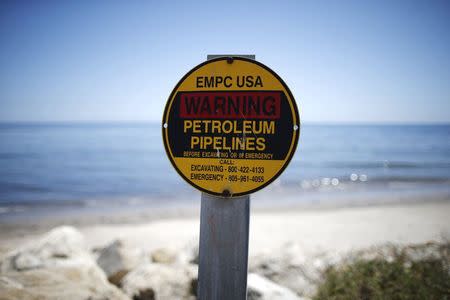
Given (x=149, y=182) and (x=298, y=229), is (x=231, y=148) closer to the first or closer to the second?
(x=298, y=229)

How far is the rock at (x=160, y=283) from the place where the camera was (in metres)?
3.54

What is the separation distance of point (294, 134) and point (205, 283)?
0.84 meters

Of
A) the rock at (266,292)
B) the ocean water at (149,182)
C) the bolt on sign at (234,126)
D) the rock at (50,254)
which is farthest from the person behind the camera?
the ocean water at (149,182)

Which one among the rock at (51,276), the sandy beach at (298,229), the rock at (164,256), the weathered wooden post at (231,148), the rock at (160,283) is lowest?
the sandy beach at (298,229)

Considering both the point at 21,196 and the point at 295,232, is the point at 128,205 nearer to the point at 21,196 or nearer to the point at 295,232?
the point at 21,196

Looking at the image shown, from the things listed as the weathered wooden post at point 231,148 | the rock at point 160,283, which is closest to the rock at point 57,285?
the rock at point 160,283

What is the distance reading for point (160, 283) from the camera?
359 centimetres

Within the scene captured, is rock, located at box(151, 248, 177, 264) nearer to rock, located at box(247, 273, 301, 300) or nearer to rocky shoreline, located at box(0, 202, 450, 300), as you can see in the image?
rocky shoreline, located at box(0, 202, 450, 300)

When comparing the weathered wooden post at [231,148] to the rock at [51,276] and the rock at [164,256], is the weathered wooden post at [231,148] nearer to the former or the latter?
the rock at [51,276]

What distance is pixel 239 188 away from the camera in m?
1.56

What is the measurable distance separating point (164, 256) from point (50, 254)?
171 cm

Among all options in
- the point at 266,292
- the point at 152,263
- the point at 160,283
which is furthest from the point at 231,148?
the point at 152,263

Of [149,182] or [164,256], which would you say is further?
[149,182]

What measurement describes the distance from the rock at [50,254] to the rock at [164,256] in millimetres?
1144
